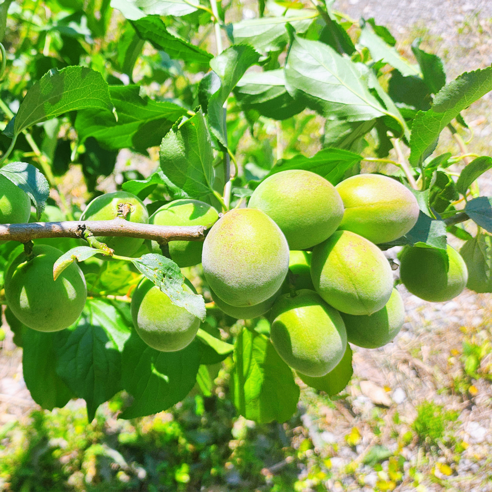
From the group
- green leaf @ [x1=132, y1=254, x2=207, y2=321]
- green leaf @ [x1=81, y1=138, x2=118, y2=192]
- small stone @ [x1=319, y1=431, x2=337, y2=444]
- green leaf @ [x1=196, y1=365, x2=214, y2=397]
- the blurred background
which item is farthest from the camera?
small stone @ [x1=319, y1=431, x2=337, y2=444]

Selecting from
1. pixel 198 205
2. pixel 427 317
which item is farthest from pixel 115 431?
pixel 427 317

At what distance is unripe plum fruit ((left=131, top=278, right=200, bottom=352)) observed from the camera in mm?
768

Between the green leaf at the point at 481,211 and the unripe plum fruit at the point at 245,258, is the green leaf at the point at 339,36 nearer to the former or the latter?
the green leaf at the point at 481,211

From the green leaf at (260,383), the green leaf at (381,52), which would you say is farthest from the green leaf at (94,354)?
the green leaf at (381,52)

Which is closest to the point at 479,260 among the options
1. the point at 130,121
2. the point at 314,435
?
the point at 130,121

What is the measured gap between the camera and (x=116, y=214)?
0.78 metres

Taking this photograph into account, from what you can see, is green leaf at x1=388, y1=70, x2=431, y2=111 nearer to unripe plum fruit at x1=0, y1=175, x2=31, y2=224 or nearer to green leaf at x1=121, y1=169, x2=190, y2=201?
green leaf at x1=121, y1=169, x2=190, y2=201

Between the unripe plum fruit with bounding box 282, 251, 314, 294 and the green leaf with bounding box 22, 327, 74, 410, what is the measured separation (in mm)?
640

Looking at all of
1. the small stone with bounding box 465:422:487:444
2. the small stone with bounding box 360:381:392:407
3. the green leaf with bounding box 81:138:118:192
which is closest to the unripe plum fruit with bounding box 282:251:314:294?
the green leaf with bounding box 81:138:118:192

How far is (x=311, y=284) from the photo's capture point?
86 cm

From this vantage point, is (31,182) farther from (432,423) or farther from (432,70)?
(432,423)

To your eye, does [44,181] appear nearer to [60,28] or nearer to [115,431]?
[60,28]

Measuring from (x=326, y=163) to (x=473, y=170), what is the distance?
31cm

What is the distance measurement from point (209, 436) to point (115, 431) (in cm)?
48
